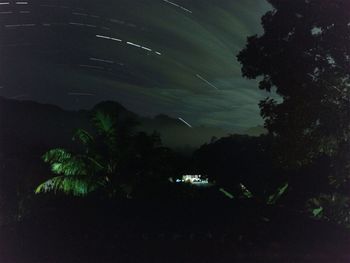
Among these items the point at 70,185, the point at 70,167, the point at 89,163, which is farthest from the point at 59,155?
the point at 70,185

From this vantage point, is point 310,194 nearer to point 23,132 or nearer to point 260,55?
point 260,55

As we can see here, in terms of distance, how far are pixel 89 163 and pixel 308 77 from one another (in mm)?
8459

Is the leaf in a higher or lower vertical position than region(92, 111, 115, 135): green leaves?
lower

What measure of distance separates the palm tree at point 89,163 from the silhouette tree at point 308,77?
638 centimetres

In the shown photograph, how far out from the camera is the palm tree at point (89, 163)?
52.7 ft

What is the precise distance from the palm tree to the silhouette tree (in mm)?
6380

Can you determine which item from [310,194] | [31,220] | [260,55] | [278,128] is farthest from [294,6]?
[310,194]

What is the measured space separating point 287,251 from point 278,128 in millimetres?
3394

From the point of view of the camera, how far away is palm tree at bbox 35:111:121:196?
52.7 ft

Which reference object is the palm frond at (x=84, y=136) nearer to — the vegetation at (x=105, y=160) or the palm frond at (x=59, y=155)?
the vegetation at (x=105, y=160)

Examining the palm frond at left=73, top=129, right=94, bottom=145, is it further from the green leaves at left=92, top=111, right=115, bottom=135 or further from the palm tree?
the green leaves at left=92, top=111, right=115, bottom=135

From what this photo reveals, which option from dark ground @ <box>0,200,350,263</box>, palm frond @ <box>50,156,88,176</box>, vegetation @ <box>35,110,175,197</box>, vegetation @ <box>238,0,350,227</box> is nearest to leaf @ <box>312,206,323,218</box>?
dark ground @ <box>0,200,350,263</box>

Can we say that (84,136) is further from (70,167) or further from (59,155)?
(70,167)

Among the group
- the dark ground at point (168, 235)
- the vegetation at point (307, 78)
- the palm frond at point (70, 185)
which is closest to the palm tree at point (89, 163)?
the palm frond at point (70, 185)
